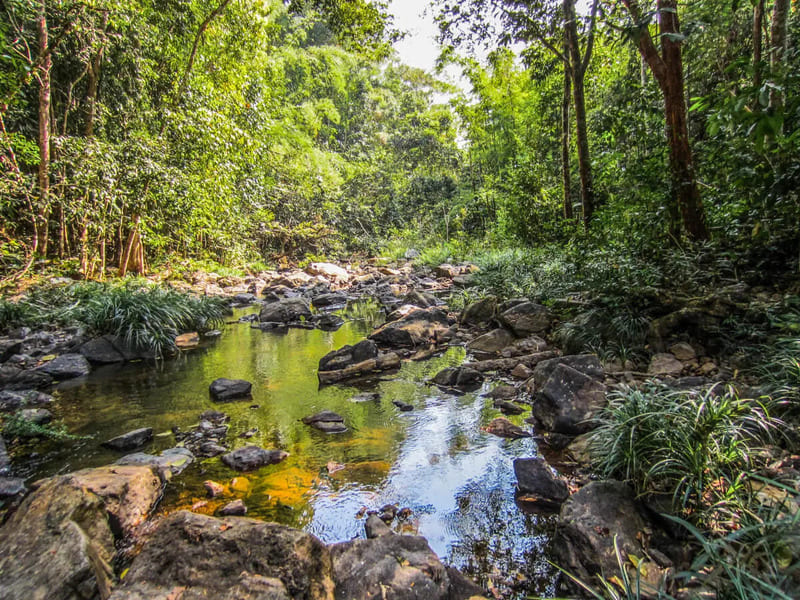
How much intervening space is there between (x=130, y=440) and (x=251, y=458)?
1201 mm

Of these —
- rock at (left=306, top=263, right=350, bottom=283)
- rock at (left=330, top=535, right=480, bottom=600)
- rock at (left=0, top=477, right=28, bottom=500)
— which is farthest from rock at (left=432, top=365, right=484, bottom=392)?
rock at (left=306, top=263, right=350, bottom=283)

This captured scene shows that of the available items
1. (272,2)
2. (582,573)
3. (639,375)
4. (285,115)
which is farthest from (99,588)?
(272,2)

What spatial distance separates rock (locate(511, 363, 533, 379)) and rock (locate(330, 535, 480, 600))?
311cm

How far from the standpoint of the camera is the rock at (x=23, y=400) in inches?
165

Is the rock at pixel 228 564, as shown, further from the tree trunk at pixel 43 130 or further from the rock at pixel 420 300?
the tree trunk at pixel 43 130

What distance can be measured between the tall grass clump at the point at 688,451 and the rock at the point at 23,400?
533 centimetres

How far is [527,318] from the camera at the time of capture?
235 inches

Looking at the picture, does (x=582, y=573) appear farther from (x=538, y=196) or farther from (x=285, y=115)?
(x=285, y=115)

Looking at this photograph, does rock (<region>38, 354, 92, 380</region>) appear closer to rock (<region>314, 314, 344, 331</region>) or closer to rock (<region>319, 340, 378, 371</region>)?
rock (<region>319, 340, 378, 371</region>)

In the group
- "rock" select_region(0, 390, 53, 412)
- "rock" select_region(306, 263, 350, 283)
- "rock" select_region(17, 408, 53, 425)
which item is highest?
"rock" select_region(306, 263, 350, 283)

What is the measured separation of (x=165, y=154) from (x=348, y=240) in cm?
1459

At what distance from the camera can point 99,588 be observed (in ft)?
5.47

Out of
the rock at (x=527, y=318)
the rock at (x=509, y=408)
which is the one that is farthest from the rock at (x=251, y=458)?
the rock at (x=527, y=318)

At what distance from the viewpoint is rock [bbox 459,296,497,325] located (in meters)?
7.34
